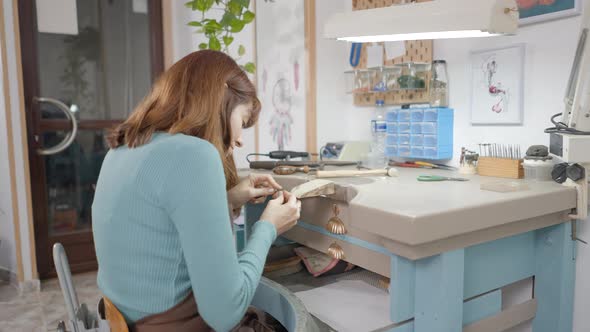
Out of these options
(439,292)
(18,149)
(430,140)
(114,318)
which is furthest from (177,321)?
(18,149)

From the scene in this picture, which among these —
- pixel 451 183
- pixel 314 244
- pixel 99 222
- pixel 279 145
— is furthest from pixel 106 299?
pixel 279 145

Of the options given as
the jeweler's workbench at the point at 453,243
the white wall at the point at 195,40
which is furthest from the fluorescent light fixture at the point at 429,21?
the white wall at the point at 195,40

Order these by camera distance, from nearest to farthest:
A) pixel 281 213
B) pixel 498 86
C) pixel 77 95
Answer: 1. pixel 281 213
2. pixel 498 86
3. pixel 77 95

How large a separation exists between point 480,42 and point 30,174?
2643 mm

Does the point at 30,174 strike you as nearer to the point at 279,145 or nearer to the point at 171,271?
the point at 279,145

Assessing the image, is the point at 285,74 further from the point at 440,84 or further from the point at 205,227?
the point at 205,227

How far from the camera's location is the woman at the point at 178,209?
0.82 metres

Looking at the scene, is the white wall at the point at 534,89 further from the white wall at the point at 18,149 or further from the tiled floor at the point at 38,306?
the white wall at the point at 18,149

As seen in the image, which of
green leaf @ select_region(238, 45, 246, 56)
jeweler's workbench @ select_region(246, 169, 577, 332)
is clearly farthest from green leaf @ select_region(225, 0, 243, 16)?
jeweler's workbench @ select_region(246, 169, 577, 332)

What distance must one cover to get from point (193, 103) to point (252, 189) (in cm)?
37

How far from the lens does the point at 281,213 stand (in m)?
1.05

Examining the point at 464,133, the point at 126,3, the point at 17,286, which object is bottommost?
the point at 17,286

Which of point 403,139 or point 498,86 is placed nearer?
point 498,86

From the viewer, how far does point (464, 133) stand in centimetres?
182
